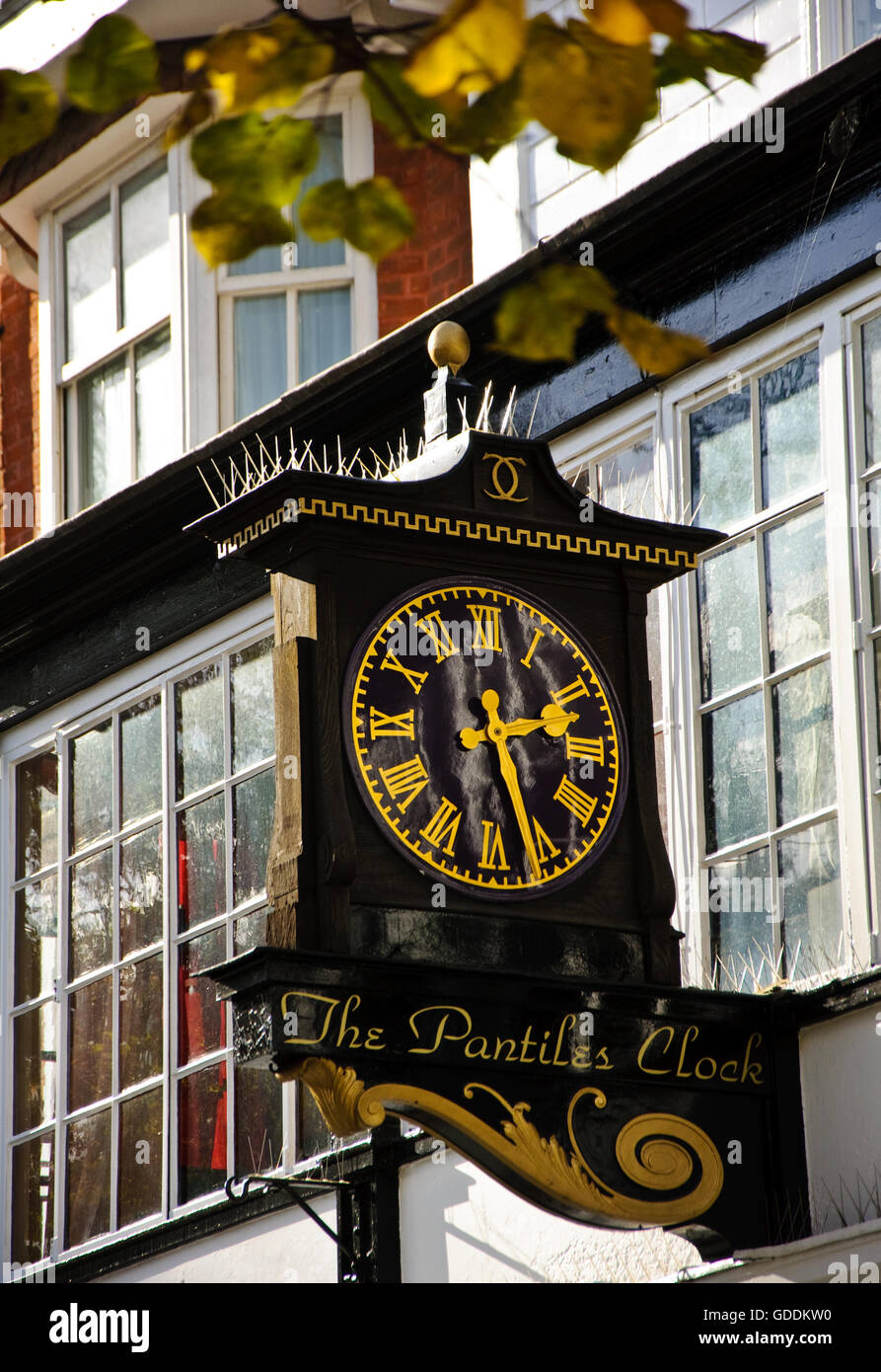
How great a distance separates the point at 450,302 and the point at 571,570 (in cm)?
256

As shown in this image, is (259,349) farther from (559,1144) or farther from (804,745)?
(559,1144)

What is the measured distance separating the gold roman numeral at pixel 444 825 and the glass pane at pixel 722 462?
219 cm

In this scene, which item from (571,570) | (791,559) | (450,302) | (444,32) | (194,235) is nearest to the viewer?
(444,32)

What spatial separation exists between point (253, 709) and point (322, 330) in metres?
2.10

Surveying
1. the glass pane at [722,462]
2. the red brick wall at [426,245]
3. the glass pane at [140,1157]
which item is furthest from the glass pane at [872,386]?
the glass pane at [140,1157]

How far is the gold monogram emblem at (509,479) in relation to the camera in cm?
696

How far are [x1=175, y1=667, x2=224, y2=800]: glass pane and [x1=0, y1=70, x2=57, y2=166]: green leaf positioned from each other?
7.06 metres

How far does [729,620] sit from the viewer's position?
322 inches

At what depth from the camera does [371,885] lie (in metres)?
6.32

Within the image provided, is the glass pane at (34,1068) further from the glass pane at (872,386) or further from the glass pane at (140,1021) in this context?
the glass pane at (872,386)

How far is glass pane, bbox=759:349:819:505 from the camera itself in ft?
26.3

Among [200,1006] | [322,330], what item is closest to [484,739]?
[200,1006]
